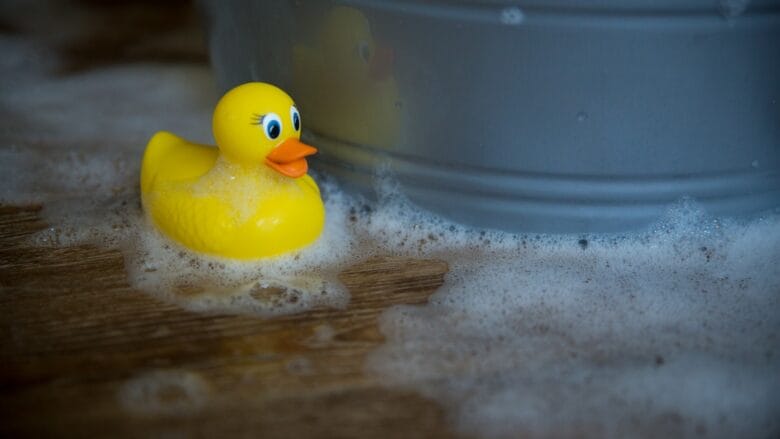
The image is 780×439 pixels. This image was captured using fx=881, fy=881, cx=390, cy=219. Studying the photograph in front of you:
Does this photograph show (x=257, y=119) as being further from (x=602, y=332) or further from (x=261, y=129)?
(x=602, y=332)

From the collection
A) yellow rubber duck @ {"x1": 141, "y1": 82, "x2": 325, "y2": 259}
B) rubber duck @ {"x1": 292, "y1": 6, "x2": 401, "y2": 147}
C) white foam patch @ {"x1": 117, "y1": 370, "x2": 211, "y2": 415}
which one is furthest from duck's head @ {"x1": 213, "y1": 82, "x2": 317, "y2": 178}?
white foam patch @ {"x1": 117, "y1": 370, "x2": 211, "y2": 415}

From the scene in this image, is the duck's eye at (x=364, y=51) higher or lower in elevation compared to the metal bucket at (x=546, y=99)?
higher

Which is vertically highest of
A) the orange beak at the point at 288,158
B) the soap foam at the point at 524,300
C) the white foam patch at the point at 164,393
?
the orange beak at the point at 288,158

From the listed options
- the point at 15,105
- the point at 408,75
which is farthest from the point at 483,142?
the point at 15,105

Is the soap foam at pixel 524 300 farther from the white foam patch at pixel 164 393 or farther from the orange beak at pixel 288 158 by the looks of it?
the orange beak at pixel 288 158

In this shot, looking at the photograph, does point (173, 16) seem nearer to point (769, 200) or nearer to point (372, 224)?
point (372, 224)

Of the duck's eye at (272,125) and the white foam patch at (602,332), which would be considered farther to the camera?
the duck's eye at (272,125)

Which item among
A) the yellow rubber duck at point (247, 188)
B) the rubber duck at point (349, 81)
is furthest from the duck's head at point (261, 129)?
the rubber duck at point (349, 81)
